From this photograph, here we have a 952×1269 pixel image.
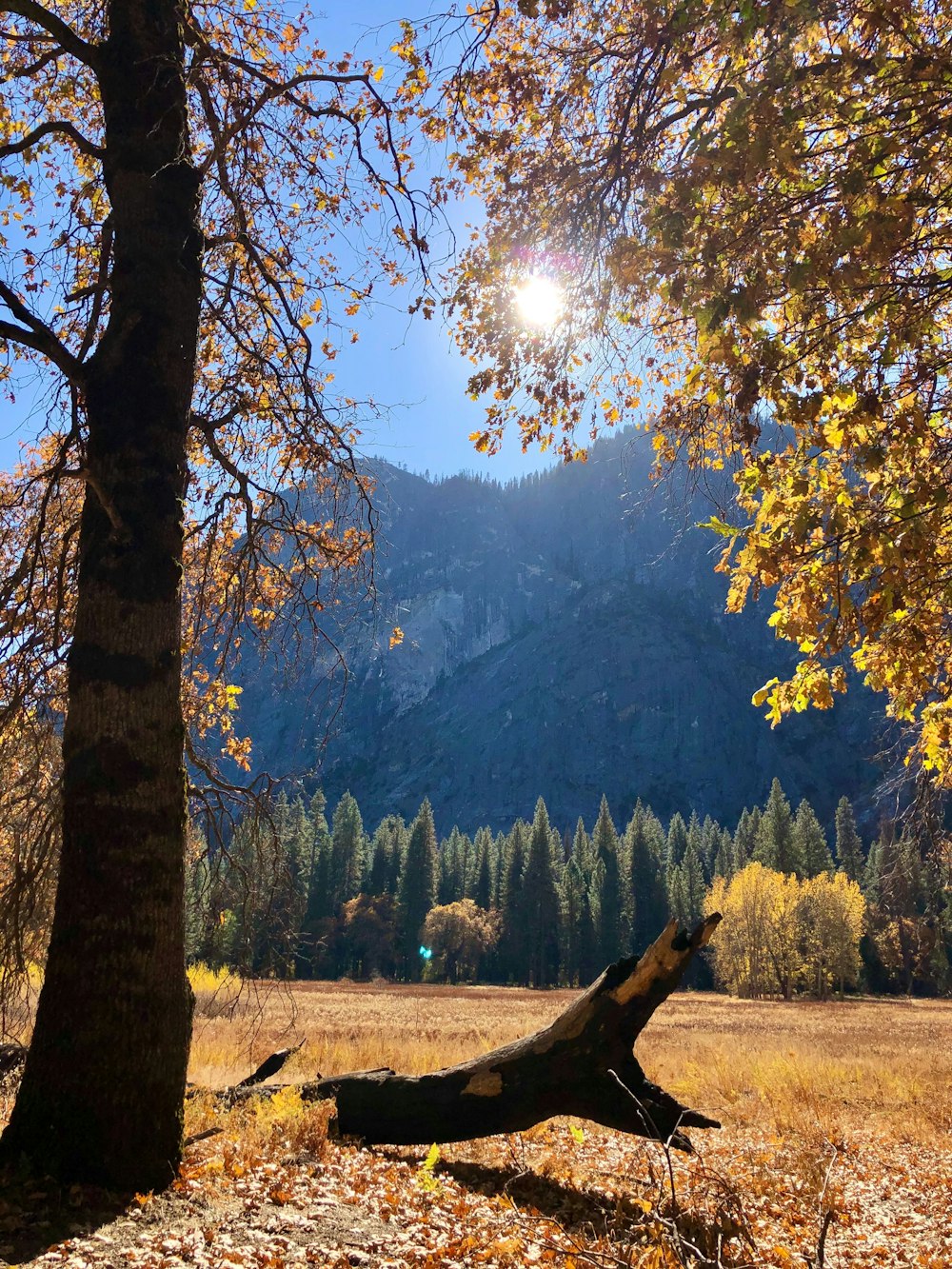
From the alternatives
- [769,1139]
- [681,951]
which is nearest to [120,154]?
[681,951]

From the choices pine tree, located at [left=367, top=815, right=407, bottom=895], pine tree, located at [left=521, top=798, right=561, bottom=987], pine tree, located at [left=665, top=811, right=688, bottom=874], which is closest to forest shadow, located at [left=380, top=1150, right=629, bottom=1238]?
pine tree, located at [left=521, top=798, right=561, bottom=987]

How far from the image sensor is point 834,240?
333 cm

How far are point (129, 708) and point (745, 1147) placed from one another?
7.09m

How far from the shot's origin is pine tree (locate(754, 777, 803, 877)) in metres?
73.7

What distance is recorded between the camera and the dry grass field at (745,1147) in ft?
15.4

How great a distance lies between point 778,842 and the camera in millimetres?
74812

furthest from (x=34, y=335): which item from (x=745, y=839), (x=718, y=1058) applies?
(x=745, y=839)

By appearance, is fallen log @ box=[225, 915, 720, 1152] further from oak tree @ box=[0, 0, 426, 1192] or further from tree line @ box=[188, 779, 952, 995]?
tree line @ box=[188, 779, 952, 995]

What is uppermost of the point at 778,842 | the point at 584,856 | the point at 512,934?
the point at 778,842

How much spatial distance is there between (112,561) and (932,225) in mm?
5809

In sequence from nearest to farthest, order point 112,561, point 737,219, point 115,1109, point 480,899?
point 737,219 < point 115,1109 < point 112,561 < point 480,899

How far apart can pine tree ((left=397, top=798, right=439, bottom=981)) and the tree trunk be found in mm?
71838

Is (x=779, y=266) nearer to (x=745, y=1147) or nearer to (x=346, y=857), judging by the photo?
(x=745, y=1147)

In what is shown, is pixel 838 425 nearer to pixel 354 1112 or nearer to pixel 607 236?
pixel 607 236
